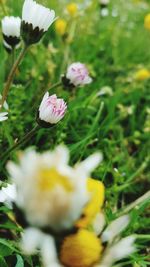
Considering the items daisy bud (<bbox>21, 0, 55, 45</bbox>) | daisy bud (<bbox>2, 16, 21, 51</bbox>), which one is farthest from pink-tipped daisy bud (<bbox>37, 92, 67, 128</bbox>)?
daisy bud (<bbox>2, 16, 21, 51</bbox>)

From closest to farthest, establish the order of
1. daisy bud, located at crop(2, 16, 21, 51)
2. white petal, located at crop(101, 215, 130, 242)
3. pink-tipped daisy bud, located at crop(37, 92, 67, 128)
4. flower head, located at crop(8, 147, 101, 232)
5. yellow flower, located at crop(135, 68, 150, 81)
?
flower head, located at crop(8, 147, 101, 232), white petal, located at crop(101, 215, 130, 242), pink-tipped daisy bud, located at crop(37, 92, 67, 128), daisy bud, located at crop(2, 16, 21, 51), yellow flower, located at crop(135, 68, 150, 81)

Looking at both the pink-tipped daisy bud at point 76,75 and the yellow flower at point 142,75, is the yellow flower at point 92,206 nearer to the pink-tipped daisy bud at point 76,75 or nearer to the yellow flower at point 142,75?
the pink-tipped daisy bud at point 76,75

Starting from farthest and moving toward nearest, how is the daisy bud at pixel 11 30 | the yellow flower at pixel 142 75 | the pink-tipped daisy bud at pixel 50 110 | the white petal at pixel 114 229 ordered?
1. the yellow flower at pixel 142 75
2. the daisy bud at pixel 11 30
3. the pink-tipped daisy bud at pixel 50 110
4. the white petal at pixel 114 229

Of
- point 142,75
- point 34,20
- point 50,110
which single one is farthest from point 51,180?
point 142,75

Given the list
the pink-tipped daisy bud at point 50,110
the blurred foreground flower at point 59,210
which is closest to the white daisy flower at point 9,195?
the blurred foreground flower at point 59,210

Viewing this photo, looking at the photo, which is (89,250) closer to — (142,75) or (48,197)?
(48,197)

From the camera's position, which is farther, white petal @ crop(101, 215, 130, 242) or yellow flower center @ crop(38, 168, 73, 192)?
white petal @ crop(101, 215, 130, 242)

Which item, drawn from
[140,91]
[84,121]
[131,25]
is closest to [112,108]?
[84,121]

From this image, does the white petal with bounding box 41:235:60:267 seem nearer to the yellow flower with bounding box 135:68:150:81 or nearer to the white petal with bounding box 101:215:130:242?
the white petal with bounding box 101:215:130:242
